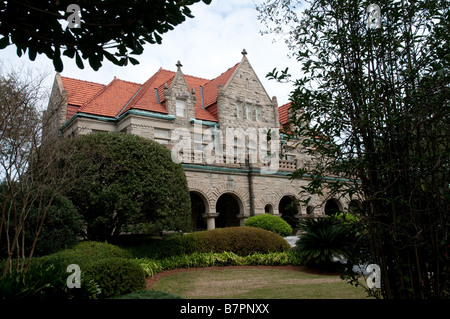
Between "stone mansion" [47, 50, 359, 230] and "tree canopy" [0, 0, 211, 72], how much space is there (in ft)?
58.7

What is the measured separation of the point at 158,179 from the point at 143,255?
3.03 metres

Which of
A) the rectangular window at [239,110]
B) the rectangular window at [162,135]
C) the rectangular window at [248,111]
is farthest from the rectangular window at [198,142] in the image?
the rectangular window at [248,111]

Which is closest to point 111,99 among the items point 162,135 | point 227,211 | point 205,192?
point 162,135

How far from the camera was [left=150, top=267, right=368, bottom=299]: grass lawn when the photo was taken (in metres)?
9.74

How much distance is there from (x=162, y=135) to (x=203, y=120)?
324 centimetres

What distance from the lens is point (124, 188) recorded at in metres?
15.1

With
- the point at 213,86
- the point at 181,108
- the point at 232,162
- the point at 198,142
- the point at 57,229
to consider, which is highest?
the point at 213,86

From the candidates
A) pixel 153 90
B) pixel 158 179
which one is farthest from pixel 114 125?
pixel 158 179

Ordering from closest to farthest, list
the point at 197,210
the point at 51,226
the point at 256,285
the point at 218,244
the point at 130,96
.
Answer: the point at 256,285 → the point at 51,226 → the point at 218,244 → the point at 197,210 → the point at 130,96

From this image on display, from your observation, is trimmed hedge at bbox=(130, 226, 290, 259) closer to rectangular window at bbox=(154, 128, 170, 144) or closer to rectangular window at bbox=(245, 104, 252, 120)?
rectangular window at bbox=(154, 128, 170, 144)

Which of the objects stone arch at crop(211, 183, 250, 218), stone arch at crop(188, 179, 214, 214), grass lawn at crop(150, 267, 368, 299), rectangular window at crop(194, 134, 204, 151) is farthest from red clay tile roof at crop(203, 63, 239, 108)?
grass lawn at crop(150, 267, 368, 299)

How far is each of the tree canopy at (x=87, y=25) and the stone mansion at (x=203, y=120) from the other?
1788 cm

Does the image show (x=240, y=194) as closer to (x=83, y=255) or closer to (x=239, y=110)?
(x=239, y=110)

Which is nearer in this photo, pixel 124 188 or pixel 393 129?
pixel 393 129
